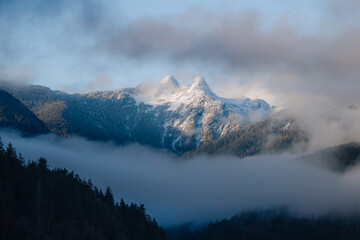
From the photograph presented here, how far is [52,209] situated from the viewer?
105562 millimetres

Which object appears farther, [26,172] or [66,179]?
[66,179]

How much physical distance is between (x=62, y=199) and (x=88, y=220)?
27.4 ft

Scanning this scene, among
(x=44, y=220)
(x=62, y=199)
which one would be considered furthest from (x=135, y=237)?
(x=44, y=220)

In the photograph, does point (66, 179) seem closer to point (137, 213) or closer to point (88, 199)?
point (88, 199)

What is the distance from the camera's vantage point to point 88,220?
11544 cm

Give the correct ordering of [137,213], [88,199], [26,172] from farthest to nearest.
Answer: [137,213] → [88,199] → [26,172]

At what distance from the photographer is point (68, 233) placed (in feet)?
337

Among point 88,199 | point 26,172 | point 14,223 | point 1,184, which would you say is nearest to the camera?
point 14,223

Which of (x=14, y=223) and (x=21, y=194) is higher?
(x=21, y=194)

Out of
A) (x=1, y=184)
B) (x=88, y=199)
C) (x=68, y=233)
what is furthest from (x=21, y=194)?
(x=88, y=199)

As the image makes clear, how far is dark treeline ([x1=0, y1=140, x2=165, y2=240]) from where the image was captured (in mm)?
95375

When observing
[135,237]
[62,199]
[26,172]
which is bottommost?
[135,237]

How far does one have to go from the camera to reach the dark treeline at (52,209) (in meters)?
95.4

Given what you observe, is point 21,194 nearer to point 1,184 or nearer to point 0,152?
point 1,184
